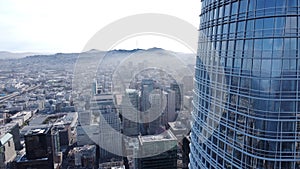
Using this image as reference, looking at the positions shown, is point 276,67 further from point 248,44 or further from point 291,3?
point 291,3

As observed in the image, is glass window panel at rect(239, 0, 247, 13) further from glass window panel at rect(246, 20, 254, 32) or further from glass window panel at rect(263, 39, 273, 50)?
glass window panel at rect(263, 39, 273, 50)

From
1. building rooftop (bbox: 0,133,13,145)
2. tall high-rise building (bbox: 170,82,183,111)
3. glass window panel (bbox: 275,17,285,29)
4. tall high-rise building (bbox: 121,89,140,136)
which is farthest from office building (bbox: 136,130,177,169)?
tall high-rise building (bbox: 170,82,183,111)

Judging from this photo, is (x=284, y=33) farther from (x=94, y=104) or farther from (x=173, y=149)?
(x=94, y=104)

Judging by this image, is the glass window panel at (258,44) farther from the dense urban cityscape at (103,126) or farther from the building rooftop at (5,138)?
the building rooftop at (5,138)

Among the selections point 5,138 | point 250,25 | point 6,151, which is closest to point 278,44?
point 250,25

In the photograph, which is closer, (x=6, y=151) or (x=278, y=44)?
(x=278, y=44)

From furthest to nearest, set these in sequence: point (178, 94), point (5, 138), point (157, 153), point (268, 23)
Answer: point (178, 94) → point (5, 138) → point (157, 153) → point (268, 23)

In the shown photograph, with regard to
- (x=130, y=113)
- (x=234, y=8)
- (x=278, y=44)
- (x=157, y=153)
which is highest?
(x=234, y=8)

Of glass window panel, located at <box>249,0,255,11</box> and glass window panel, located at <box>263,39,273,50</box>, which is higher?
glass window panel, located at <box>249,0,255,11</box>

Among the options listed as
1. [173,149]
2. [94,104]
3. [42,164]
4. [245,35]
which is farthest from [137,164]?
[245,35]
